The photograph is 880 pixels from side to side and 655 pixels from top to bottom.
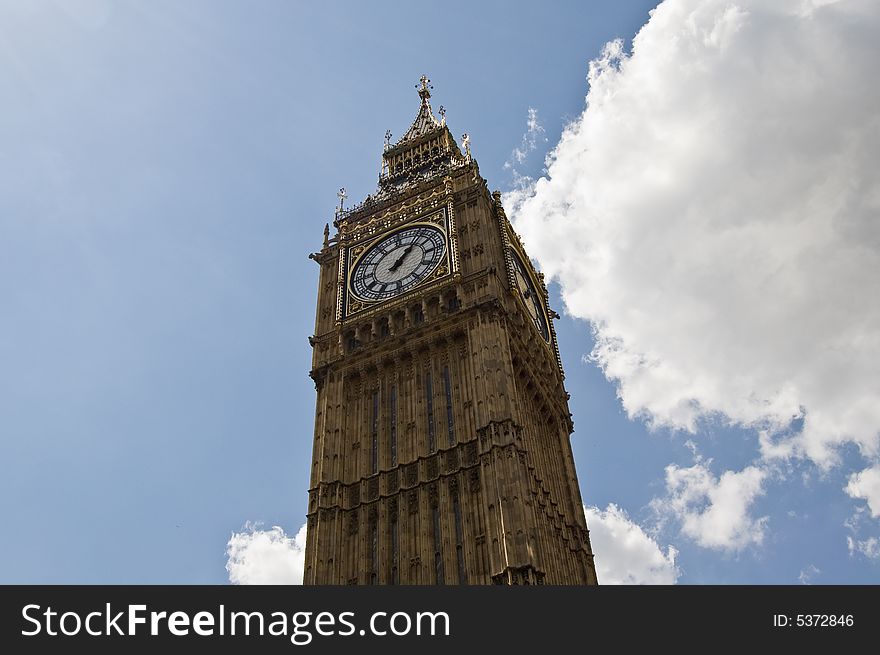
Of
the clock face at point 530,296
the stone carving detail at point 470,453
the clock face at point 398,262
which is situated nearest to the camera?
the stone carving detail at point 470,453

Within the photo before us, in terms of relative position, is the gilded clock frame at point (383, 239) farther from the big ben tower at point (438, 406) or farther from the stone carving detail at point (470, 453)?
the stone carving detail at point (470, 453)

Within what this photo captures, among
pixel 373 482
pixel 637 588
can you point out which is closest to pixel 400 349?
pixel 373 482

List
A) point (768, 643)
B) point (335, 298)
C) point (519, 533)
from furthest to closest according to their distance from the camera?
point (335, 298) < point (519, 533) < point (768, 643)

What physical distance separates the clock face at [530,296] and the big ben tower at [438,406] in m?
0.20

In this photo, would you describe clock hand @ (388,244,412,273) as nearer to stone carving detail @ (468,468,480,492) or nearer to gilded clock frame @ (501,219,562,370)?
gilded clock frame @ (501,219,562,370)

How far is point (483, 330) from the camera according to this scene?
56.6 meters

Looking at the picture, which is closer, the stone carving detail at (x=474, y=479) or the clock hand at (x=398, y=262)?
the stone carving detail at (x=474, y=479)

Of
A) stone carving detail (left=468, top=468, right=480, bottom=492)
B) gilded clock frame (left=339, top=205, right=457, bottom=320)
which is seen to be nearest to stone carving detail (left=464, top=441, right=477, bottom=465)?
stone carving detail (left=468, top=468, right=480, bottom=492)

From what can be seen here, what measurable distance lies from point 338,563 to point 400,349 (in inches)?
575

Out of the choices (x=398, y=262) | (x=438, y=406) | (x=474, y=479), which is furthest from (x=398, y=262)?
(x=474, y=479)

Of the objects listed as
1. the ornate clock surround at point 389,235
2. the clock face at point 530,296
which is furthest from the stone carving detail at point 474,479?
the clock face at point 530,296

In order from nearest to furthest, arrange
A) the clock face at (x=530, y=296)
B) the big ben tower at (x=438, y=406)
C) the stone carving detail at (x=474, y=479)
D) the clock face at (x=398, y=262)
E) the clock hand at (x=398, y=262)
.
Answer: the big ben tower at (x=438, y=406)
the stone carving detail at (x=474, y=479)
the clock face at (x=398, y=262)
the clock hand at (x=398, y=262)
the clock face at (x=530, y=296)

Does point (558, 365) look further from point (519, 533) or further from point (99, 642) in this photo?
point (99, 642)

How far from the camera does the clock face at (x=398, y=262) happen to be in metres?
63.0
